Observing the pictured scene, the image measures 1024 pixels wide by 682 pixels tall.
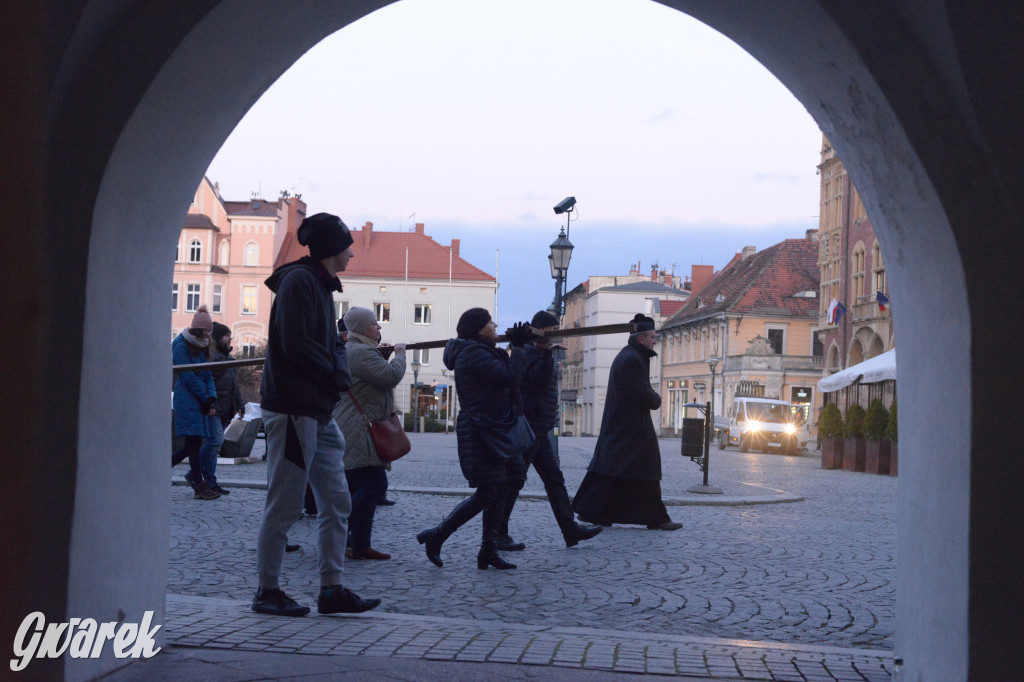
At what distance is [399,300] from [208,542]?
240 feet

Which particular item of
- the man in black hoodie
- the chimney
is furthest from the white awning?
the chimney

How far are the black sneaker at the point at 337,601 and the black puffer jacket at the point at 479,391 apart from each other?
2.15m

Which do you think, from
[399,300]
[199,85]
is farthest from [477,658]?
[399,300]

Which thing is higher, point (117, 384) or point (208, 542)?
point (117, 384)

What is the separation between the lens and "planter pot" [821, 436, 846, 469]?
2761 cm

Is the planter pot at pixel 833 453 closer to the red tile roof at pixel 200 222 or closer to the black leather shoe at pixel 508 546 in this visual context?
the black leather shoe at pixel 508 546

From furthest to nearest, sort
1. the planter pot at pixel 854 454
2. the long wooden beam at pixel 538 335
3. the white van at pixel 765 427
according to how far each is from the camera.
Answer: the white van at pixel 765 427 → the planter pot at pixel 854 454 → the long wooden beam at pixel 538 335

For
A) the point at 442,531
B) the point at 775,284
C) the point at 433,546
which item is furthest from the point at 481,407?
the point at 775,284

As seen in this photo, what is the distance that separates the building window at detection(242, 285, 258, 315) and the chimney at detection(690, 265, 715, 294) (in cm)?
3514

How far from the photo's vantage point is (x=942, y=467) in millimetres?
4062

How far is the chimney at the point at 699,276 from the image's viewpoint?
3551 inches

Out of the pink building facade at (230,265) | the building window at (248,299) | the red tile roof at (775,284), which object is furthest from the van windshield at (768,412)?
the building window at (248,299)

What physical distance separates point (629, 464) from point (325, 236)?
5217 mm

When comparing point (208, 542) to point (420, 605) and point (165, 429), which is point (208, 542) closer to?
point (420, 605)
